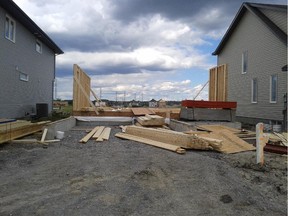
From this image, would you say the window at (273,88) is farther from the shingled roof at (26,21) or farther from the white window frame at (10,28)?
the white window frame at (10,28)

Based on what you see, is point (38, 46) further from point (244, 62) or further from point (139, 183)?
point (139, 183)

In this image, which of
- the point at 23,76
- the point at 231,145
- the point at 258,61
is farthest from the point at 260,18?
the point at 23,76

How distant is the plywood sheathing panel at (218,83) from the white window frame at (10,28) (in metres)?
11.0

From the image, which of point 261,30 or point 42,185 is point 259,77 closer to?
point 261,30

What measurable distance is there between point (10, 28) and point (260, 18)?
13574 millimetres

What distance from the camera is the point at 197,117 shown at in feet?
45.5

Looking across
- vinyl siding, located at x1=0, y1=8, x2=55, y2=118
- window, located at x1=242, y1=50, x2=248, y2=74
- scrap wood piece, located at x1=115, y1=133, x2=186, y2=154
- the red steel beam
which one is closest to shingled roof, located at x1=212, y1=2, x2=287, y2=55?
window, located at x1=242, y1=50, x2=248, y2=74

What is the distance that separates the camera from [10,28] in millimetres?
16234

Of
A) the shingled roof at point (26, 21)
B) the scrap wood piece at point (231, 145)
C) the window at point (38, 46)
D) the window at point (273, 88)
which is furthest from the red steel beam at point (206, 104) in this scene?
the window at point (38, 46)

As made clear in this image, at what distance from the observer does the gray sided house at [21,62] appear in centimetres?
1520

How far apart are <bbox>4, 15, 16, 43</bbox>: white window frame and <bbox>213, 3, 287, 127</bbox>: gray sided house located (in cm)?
1335

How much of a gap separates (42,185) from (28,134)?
602 cm

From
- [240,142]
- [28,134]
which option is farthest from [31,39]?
[240,142]

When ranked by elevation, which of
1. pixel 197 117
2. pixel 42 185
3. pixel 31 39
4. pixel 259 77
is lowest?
pixel 42 185
